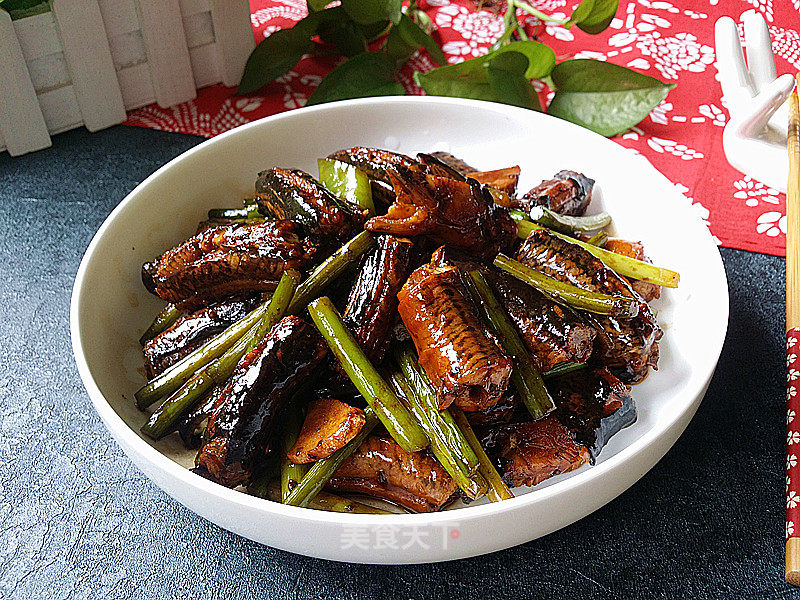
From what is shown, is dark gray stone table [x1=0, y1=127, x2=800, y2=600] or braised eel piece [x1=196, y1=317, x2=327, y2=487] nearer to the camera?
braised eel piece [x1=196, y1=317, x2=327, y2=487]

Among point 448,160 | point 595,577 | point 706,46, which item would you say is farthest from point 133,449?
point 706,46

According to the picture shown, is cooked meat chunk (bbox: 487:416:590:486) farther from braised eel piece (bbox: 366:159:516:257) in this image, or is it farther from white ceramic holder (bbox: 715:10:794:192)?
white ceramic holder (bbox: 715:10:794:192)

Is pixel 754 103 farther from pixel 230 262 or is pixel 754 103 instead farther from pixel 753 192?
pixel 230 262

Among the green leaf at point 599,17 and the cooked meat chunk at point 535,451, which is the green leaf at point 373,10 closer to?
the green leaf at point 599,17

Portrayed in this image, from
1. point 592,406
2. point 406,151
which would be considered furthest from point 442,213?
point 406,151

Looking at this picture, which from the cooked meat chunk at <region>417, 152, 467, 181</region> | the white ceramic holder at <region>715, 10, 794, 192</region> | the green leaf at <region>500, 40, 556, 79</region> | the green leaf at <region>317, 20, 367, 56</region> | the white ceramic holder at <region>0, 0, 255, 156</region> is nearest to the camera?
the cooked meat chunk at <region>417, 152, 467, 181</region>

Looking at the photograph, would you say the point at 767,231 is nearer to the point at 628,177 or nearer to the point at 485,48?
the point at 628,177

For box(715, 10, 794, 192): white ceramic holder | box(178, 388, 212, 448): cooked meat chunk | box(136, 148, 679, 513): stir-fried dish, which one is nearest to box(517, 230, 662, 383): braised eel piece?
box(136, 148, 679, 513): stir-fried dish
